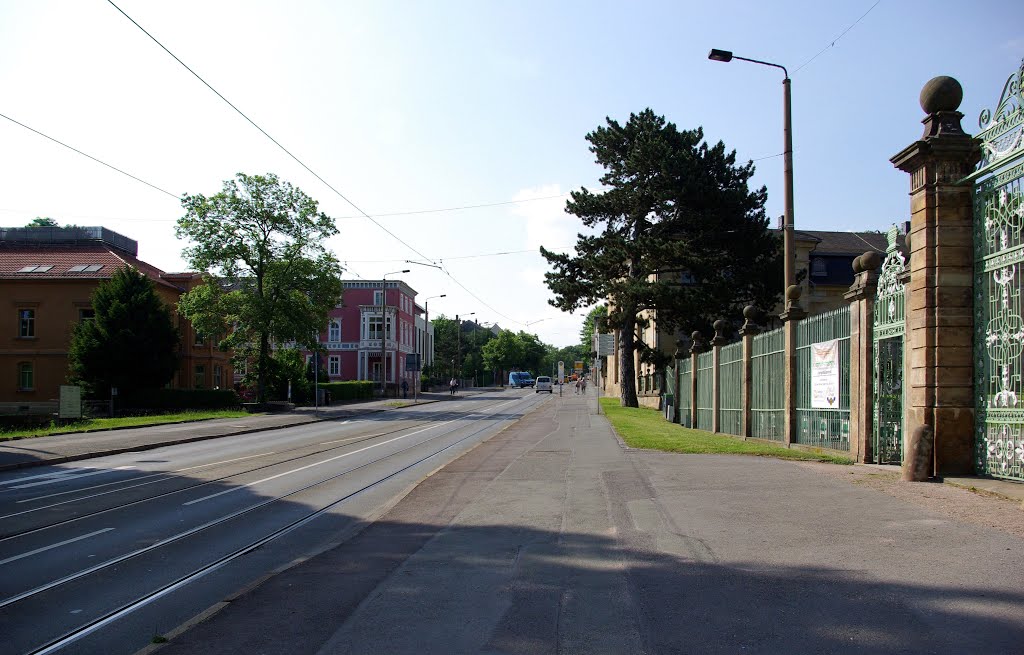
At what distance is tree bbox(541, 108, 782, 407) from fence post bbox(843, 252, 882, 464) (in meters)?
22.1

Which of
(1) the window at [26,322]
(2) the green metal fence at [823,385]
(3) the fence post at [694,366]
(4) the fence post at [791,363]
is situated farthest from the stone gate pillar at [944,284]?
(1) the window at [26,322]

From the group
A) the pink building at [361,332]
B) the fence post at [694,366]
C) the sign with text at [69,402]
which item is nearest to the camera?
the fence post at [694,366]

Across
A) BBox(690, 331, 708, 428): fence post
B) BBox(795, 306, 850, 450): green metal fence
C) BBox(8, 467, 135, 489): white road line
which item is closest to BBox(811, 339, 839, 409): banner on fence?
BBox(795, 306, 850, 450): green metal fence

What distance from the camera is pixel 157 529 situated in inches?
345

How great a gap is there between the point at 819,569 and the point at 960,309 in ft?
17.6

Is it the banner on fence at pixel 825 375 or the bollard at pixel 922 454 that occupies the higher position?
the banner on fence at pixel 825 375

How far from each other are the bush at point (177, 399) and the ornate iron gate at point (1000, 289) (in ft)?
136

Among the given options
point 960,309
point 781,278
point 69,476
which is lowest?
point 69,476

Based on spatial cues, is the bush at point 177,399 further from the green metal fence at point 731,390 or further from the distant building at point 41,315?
the green metal fence at point 731,390

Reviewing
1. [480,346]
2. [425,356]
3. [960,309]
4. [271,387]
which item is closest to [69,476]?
[960,309]

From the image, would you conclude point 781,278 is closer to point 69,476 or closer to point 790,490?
point 790,490

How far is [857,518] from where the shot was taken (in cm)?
757

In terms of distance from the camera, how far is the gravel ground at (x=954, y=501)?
7.11 meters

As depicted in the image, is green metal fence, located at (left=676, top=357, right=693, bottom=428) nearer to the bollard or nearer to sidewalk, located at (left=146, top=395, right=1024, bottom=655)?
the bollard
